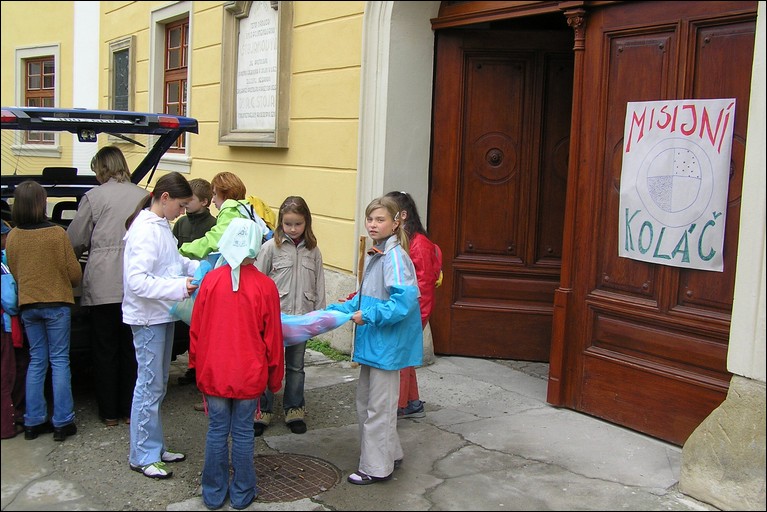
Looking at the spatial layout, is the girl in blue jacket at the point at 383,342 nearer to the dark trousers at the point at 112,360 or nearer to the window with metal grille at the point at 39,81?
the dark trousers at the point at 112,360

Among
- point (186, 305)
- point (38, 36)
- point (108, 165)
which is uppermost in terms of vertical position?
point (38, 36)

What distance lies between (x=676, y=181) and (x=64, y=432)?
393cm

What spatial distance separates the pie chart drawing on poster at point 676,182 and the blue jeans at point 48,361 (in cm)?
355

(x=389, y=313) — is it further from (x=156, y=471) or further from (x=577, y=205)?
(x=577, y=205)

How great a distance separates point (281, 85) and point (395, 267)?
4177 millimetres

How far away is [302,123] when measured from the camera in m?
7.63

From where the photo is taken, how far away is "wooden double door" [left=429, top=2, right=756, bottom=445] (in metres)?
4.56

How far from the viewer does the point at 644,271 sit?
4.89 meters

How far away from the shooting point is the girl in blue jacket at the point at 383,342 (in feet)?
13.6

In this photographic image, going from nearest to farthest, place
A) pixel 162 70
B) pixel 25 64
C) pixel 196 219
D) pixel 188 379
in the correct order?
pixel 196 219, pixel 188 379, pixel 162 70, pixel 25 64

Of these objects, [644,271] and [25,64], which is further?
[25,64]

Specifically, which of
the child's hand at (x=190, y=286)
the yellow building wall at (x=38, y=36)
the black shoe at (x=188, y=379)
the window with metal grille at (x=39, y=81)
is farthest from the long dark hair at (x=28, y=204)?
the window with metal grille at (x=39, y=81)

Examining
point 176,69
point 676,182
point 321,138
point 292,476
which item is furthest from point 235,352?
point 176,69

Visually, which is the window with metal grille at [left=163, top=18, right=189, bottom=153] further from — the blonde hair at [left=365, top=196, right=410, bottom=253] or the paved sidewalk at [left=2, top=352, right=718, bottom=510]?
the blonde hair at [left=365, top=196, right=410, bottom=253]
